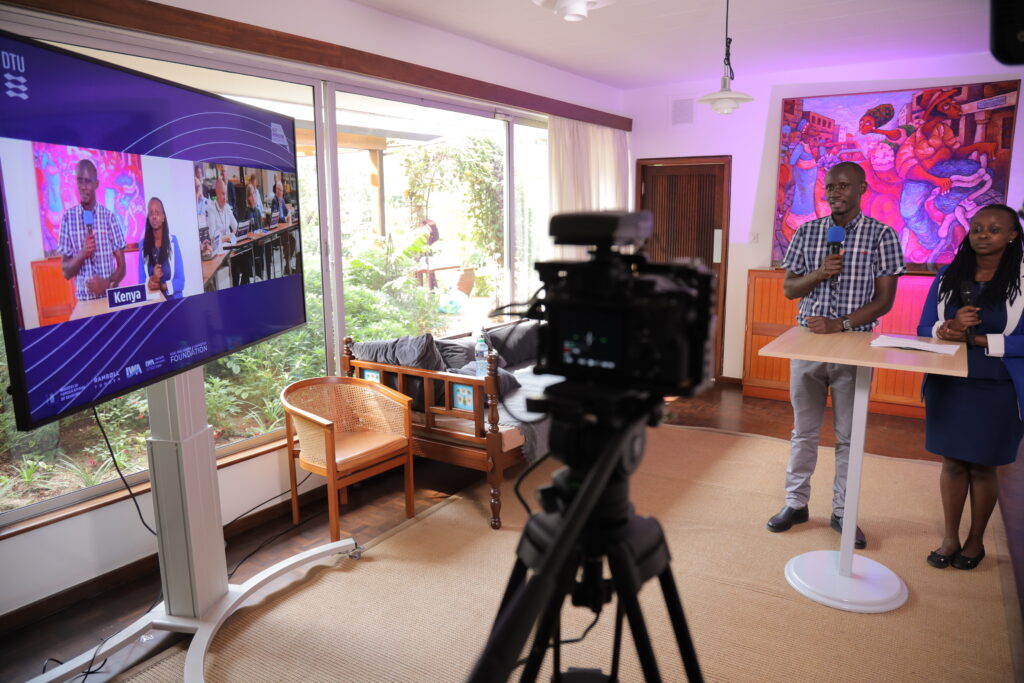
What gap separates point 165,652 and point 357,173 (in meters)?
2.42

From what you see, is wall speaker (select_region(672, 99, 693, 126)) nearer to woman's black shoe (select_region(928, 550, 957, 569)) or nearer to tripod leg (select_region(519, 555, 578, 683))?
woman's black shoe (select_region(928, 550, 957, 569))

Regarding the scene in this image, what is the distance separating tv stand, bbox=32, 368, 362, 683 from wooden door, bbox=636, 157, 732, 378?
421 centimetres

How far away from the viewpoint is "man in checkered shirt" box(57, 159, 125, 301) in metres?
1.51

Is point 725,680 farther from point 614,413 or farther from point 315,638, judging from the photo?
point 614,413

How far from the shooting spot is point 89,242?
1.56 meters

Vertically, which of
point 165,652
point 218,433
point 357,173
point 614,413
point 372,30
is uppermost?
point 372,30

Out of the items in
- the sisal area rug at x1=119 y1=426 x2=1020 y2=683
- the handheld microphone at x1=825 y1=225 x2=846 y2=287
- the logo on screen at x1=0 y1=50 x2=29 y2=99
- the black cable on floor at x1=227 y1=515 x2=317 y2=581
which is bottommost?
the black cable on floor at x1=227 y1=515 x2=317 y2=581

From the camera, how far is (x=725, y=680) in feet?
6.57

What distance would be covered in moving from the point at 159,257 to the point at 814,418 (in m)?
2.54

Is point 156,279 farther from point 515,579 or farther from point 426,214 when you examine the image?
point 426,214

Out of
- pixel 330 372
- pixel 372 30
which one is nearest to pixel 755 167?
pixel 372 30

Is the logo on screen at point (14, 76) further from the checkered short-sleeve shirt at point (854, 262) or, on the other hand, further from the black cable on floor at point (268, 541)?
the checkered short-sleeve shirt at point (854, 262)

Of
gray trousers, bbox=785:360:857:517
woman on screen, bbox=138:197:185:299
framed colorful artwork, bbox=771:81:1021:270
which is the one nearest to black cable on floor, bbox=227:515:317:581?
woman on screen, bbox=138:197:185:299

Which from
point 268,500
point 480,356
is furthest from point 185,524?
point 480,356
